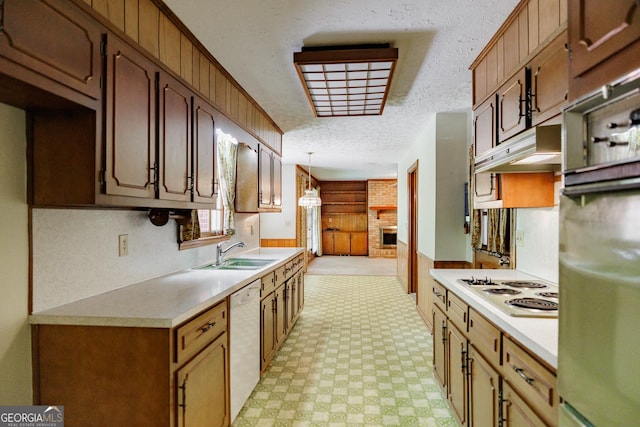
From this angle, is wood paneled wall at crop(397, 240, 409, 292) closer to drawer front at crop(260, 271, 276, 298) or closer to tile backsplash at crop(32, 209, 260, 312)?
drawer front at crop(260, 271, 276, 298)

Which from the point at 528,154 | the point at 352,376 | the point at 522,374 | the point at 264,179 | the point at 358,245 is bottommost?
the point at 352,376

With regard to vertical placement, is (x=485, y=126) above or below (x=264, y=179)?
above

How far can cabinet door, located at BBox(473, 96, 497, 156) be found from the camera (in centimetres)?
212

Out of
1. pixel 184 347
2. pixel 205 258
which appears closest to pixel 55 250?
pixel 184 347

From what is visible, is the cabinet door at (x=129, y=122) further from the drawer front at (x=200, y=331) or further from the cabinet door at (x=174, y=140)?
the drawer front at (x=200, y=331)

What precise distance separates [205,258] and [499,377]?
248 centimetres

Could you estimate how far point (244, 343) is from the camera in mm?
2322

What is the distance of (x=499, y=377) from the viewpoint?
1485mm

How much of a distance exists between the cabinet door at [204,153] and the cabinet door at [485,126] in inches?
74.8

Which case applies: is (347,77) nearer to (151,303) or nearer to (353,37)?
(353,37)

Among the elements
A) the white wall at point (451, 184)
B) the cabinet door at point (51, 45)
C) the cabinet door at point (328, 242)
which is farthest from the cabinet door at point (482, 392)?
the cabinet door at point (328, 242)

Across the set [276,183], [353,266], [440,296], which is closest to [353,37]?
[440,296]

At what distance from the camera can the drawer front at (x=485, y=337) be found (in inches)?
59.5

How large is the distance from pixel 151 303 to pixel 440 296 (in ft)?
6.14
